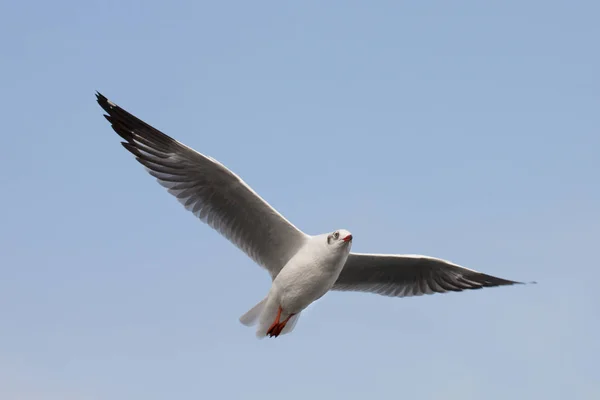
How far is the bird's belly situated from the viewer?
44.9 ft

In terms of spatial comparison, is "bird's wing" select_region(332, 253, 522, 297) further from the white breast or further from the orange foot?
the orange foot

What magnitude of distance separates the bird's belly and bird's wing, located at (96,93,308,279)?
0.51 metres

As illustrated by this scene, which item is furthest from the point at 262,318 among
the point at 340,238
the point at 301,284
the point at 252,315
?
the point at 340,238

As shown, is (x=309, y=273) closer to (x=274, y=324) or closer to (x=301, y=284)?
(x=301, y=284)

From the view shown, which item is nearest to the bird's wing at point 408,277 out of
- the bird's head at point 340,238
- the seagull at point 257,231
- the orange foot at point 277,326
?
the seagull at point 257,231

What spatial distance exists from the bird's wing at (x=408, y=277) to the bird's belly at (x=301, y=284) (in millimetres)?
1029

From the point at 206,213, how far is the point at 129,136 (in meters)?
1.39

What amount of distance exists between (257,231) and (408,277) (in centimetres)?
246

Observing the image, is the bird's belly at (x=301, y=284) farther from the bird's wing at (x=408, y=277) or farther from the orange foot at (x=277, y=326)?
the bird's wing at (x=408, y=277)

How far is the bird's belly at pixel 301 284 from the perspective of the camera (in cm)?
1369

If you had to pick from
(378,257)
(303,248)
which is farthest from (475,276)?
(303,248)

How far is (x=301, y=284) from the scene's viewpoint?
45.2 ft

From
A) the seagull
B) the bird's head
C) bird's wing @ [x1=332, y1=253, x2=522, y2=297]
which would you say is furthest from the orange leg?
the bird's head

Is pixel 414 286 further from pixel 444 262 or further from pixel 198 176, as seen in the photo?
pixel 198 176
